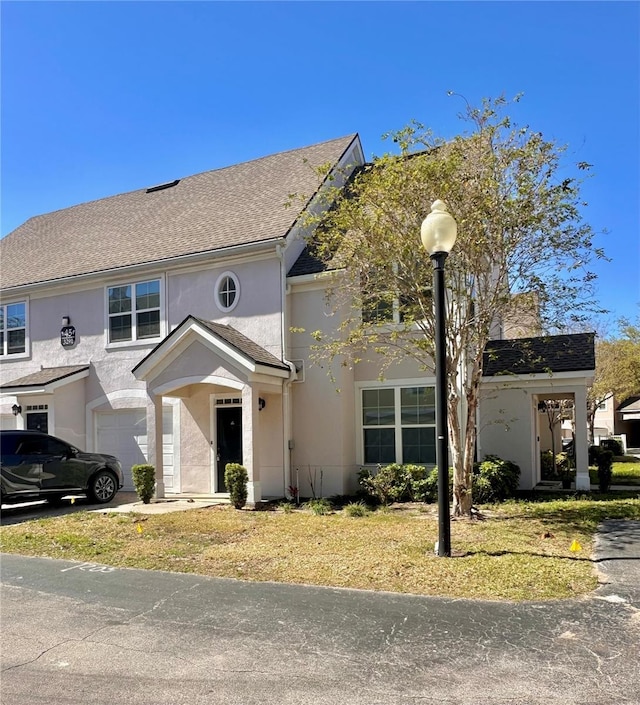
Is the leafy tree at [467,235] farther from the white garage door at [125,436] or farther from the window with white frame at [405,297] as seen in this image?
the white garage door at [125,436]

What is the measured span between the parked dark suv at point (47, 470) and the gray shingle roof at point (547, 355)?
29.7 ft

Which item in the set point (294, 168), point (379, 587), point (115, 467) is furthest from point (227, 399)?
point (379, 587)

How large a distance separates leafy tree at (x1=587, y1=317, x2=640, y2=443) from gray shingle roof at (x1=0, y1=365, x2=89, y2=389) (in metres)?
22.6

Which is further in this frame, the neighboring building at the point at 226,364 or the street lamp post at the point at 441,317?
the neighboring building at the point at 226,364

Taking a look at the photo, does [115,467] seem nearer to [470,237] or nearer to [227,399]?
[227,399]

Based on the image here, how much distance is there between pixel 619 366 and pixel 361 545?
83.4ft

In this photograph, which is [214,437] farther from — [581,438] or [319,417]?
[581,438]

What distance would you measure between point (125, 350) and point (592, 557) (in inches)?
520

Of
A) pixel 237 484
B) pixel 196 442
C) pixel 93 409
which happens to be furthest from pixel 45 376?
pixel 237 484

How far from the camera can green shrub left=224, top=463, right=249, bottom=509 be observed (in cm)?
1298

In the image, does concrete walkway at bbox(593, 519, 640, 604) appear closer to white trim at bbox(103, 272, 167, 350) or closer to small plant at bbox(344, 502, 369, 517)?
small plant at bbox(344, 502, 369, 517)

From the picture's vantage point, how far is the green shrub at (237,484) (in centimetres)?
1298

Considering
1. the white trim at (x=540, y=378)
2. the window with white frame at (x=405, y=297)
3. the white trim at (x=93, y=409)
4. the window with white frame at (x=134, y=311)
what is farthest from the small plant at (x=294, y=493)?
the window with white frame at (x=134, y=311)

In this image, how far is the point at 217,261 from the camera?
52.4ft
